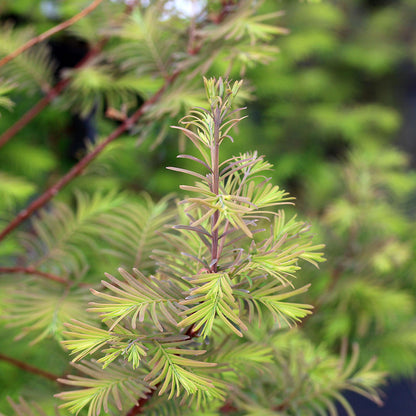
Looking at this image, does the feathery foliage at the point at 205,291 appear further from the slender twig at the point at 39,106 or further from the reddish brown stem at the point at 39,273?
the slender twig at the point at 39,106

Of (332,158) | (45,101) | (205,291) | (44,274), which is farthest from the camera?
(332,158)

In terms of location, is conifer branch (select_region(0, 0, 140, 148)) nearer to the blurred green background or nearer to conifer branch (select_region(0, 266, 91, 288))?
the blurred green background

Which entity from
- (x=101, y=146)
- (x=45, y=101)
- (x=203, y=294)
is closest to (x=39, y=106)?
(x=45, y=101)

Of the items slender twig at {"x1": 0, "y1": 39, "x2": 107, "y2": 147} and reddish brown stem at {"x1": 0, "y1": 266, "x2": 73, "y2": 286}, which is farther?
slender twig at {"x1": 0, "y1": 39, "x2": 107, "y2": 147}

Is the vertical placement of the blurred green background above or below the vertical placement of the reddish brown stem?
above

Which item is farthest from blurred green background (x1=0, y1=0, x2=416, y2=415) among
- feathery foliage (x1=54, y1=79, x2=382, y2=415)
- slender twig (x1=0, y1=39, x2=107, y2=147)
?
feathery foliage (x1=54, y1=79, x2=382, y2=415)

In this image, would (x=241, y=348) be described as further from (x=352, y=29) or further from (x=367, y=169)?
(x=352, y=29)

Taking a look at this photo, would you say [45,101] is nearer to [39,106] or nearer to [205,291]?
[39,106]

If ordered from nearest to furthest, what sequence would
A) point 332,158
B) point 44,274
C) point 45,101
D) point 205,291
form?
point 205,291, point 44,274, point 45,101, point 332,158

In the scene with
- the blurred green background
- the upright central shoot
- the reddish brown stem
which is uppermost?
the blurred green background

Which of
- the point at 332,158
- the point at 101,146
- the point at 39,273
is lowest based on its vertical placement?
the point at 39,273

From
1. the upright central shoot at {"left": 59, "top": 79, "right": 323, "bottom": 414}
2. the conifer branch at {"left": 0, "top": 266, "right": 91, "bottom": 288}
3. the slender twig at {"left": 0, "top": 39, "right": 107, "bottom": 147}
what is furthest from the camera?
the slender twig at {"left": 0, "top": 39, "right": 107, "bottom": 147}

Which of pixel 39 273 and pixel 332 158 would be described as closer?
pixel 39 273
